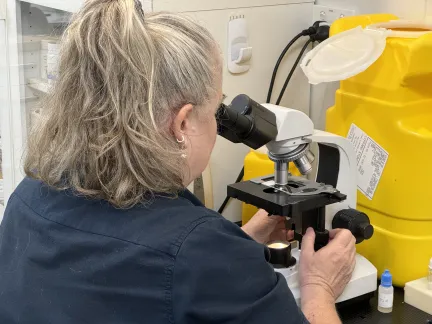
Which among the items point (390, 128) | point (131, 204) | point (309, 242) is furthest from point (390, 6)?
point (131, 204)

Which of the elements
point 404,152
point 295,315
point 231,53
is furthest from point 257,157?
point 295,315

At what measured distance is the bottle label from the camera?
134 centimetres

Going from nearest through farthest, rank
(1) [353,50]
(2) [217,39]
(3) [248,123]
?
1. (3) [248,123]
2. (1) [353,50]
3. (2) [217,39]

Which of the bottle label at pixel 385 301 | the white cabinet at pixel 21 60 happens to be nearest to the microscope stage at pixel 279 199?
the bottle label at pixel 385 301

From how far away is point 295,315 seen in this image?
102cm

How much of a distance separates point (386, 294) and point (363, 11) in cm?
80

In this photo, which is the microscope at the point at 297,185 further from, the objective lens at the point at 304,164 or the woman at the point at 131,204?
the woman at the point at 131,204

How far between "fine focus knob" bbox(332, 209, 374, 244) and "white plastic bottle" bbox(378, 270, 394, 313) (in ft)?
0.31

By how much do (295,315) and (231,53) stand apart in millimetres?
850

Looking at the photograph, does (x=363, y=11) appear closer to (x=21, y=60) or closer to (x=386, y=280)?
(x=386, y=280)

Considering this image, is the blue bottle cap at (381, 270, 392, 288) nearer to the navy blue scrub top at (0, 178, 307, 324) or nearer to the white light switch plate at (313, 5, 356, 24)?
the navy blue scrub top at (0, 178, 307, 324)

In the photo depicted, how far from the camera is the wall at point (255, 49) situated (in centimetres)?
168

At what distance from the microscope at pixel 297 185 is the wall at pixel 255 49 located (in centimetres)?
35

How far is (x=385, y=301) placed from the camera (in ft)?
4.39
